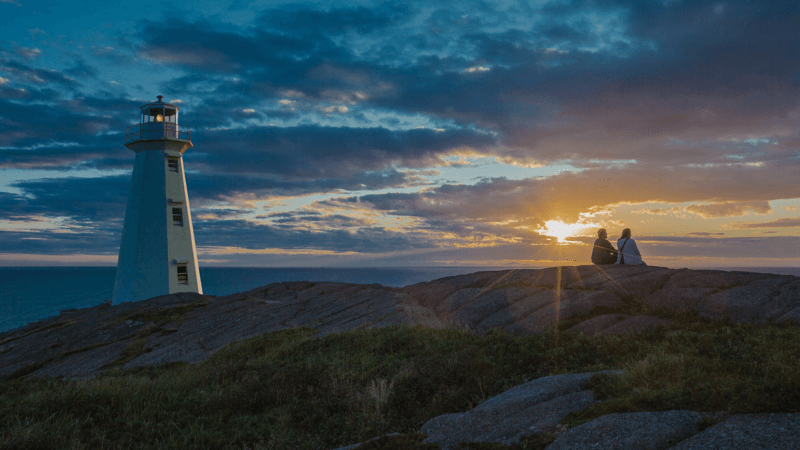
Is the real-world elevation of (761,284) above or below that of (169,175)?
below

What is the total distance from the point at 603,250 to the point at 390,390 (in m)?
14.9

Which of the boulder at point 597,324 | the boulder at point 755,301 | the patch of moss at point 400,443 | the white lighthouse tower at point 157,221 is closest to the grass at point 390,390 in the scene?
the patch of moss at point 400,443

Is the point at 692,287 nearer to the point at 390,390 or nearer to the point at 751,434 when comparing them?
the point at 390,390

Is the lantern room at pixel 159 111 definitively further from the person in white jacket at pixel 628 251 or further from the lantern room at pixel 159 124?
the person in white jacket at pixel 628 251

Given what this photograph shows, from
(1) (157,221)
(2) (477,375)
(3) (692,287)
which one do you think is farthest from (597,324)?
(1) (157,221)

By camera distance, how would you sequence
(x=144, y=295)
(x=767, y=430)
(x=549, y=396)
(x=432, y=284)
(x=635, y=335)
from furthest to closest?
(x=144, y=295), (x=432, y=284), (x=635, y=335), (x=549, y=396), (x=767, y=430)

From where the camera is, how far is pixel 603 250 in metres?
20.4

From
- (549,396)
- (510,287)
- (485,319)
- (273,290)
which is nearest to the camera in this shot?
(549,396)

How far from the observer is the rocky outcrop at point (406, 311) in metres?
14.0

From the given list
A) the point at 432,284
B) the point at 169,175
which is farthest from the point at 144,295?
the point at 432,284

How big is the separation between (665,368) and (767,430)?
105 inches

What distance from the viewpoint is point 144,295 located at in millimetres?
32188

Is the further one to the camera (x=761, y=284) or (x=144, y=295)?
(x=144, y=295)

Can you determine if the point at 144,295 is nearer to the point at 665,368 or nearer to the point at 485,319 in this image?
the point at 485,319
